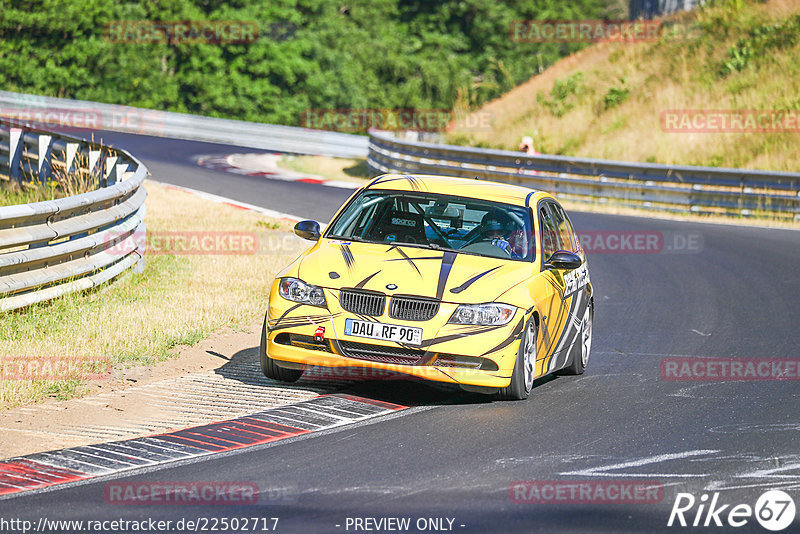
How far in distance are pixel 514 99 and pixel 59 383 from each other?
1339 inches

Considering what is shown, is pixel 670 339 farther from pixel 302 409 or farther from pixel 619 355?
pixel 302 409

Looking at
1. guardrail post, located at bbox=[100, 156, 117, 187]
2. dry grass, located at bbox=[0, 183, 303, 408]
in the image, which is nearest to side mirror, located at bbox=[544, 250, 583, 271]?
dry grass, located at bbox=[0, 183, 303, 408]

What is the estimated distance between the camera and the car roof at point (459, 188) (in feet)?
31.1

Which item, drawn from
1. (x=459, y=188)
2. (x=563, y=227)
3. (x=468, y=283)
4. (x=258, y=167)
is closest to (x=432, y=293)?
(x=468, y=283)

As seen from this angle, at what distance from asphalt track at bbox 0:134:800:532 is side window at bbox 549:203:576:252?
3.64 feet

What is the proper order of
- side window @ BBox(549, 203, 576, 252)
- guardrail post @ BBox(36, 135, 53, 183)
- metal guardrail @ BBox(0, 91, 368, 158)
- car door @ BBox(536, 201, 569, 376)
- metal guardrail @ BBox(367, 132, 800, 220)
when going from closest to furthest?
car door @ BBox(536, 201, 569, 376) < side window @ BBox(549, 203, 576, 252) < guardrail post @ BBox(36, 135, 53, 183) < metal guardrail @ BBox(367, 132, 800, 220) < metal guardrail @ BBox(0, 91, 368, 158)

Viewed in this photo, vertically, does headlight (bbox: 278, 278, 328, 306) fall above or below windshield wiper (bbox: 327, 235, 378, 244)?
below

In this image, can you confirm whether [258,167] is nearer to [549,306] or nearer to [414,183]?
[414,183]

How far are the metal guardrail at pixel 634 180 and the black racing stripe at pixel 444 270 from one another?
55.7ft

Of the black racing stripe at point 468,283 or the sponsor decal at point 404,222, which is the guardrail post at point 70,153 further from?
the black racing stripe at point 468,283

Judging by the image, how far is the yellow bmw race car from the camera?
8.04 metres

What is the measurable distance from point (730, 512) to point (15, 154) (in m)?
16.7

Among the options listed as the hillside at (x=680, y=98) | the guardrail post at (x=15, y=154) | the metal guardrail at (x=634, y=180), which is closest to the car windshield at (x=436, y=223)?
the guardrail post at (x=15, y=154)

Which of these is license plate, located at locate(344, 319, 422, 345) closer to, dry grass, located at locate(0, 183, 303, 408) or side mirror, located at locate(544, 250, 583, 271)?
side mirror, located at locate(544, 250, 583, 271)
